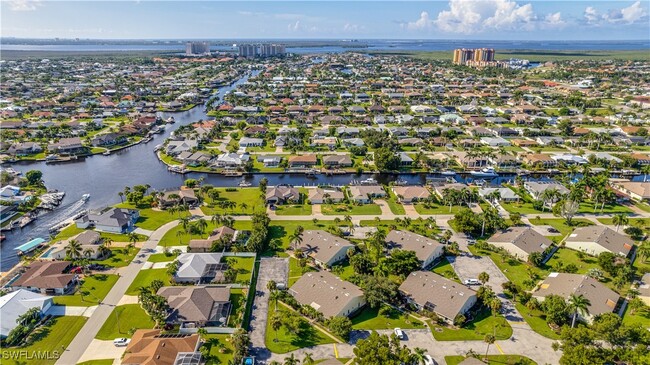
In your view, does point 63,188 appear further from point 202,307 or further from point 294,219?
point 202,307

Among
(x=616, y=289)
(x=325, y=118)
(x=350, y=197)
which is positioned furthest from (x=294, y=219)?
(x=325, y=118)

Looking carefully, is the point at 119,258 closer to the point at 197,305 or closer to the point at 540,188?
the point at 197,305

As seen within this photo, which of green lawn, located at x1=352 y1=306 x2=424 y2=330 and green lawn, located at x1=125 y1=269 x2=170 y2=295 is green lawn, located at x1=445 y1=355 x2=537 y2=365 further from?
green lawn, located at x1=125 y1=269 x2=170 y2=295

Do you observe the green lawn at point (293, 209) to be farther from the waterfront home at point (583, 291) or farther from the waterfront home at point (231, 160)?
the waterfront home at point (583, 291)

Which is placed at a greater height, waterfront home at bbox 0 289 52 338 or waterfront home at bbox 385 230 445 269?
waterfront home at bbox 385 230 445 269

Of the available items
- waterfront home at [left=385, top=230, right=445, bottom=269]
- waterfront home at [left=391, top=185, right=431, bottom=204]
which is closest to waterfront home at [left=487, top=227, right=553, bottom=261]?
waterfront home at [left=385, top=230, right=445, bottom=269]

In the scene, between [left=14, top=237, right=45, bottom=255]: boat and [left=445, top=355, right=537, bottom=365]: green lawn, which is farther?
[left=14, top=237, right=45, bottom=255]: boat

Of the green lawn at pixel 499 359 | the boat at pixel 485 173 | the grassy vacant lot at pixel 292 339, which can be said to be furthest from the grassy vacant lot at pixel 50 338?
the boat at pixel 485 173
